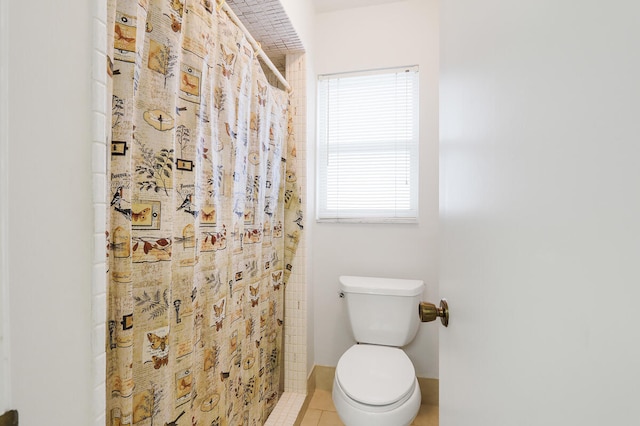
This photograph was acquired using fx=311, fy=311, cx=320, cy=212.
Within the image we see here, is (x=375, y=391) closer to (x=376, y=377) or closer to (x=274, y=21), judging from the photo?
(x=376, y=377)

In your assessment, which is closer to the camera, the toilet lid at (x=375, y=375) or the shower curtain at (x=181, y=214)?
the shower curtain at (x=181, y=214)

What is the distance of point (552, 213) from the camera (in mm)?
278

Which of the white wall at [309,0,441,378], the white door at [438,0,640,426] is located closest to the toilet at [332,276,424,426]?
the white wall at [309,0,441,378]

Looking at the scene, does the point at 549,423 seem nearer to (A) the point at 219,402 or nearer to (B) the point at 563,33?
(B) the point at 563,33

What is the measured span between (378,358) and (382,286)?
1.24 ft

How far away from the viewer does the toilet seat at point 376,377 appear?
125cm

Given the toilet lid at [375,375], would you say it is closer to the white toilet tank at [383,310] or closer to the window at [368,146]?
the white toilet tank at [383,310]

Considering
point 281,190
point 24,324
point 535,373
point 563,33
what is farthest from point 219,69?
point 535,373

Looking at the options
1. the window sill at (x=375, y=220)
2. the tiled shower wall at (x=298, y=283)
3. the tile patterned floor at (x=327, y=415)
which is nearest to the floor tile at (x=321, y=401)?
the tile patterned floor at (x=327, y=415)

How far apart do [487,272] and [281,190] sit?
1.36m

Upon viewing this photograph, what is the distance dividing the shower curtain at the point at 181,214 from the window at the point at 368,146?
746mm

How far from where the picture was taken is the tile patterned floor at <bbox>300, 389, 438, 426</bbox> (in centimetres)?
168

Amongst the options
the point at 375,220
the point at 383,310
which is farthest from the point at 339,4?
the point at 383,310

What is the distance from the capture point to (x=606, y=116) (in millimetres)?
217
